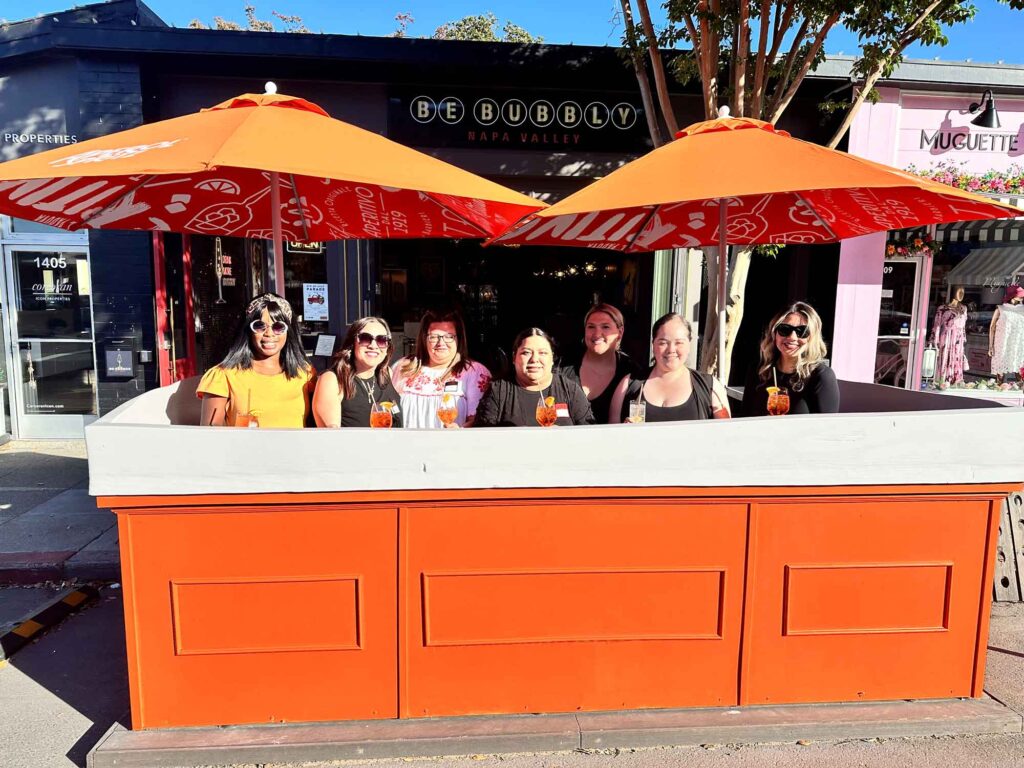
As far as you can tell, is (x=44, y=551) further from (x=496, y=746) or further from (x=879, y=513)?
(x=879, y=513)

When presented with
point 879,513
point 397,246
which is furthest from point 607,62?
point 879,513

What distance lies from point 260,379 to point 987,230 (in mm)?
8863

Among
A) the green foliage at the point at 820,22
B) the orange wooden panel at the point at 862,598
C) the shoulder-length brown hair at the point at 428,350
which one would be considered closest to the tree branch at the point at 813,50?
the green foliage at the point at 820,22

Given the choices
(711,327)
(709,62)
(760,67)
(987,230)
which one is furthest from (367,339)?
(987,230)

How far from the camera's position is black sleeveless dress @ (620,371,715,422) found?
132 inches

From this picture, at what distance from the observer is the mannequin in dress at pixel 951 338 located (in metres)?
8.40

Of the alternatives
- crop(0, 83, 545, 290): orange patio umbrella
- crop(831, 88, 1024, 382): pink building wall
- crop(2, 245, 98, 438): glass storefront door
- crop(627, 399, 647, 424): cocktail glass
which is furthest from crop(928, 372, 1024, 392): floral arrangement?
crop(2, 245, 98, 438): glass storefront door

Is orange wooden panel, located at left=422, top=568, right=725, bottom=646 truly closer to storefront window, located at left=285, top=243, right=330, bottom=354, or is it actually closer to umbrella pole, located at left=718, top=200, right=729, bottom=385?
umbrella pole, located at left=718, top=200, right=729, bottom=385

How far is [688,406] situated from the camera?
3.36 meters

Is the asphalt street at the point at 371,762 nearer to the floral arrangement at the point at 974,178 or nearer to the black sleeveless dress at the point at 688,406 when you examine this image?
→ the black sleeveless dress at the point at 688,406

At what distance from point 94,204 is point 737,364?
821 cm

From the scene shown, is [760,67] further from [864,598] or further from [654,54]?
[864,598]

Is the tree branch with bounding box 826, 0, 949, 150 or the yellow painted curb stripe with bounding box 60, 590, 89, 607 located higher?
the tree branch with bounding box 826, 0, 949, 150

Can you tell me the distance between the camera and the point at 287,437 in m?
2.45
